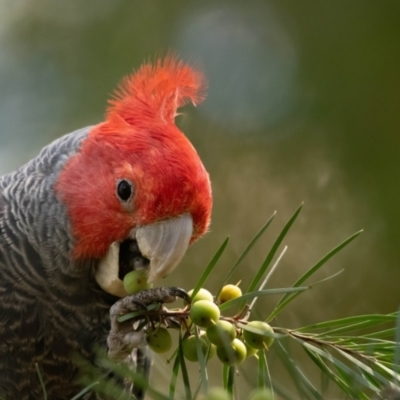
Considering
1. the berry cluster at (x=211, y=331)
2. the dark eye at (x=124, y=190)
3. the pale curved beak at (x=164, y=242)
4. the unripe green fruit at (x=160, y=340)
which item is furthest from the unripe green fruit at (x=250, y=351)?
the dark eye at (x=124, y=190)

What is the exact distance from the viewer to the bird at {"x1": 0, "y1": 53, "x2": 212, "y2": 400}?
108 centimetres

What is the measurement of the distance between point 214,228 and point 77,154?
1241 millimetres

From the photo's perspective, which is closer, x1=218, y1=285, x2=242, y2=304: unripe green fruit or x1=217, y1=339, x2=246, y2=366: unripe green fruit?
x1=217, y1=339, x2=246, y2=366: unripe green fruit

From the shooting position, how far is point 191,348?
702mm

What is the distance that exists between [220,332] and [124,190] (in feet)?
1.83

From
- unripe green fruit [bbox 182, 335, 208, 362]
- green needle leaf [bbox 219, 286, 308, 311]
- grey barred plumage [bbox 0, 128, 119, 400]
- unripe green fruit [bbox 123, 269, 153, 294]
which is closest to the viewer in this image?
green needle leaf [bbox 219, 286, 308, 311]

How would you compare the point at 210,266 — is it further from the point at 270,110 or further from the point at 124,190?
the point at 270,110

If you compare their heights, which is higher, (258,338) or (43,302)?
→ (258,338)

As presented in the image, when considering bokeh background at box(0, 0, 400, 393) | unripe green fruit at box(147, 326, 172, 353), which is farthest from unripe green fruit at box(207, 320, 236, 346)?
bokeh background at box(0, 0, 400, 393)

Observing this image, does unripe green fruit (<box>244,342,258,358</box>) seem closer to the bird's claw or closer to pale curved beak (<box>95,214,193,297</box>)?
the bird's claw

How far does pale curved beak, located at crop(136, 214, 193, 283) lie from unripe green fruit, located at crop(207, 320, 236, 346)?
0.38 meters

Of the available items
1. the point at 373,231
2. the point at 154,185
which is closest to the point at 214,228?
the point at 373,231

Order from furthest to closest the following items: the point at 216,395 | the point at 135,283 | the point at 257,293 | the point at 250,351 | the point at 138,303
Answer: the point at 135,283
the point at 138,303
the point at 250,351
the point at 257,293
the point at 216,395

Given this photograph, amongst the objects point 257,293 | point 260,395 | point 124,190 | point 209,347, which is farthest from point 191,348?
point 124,190
